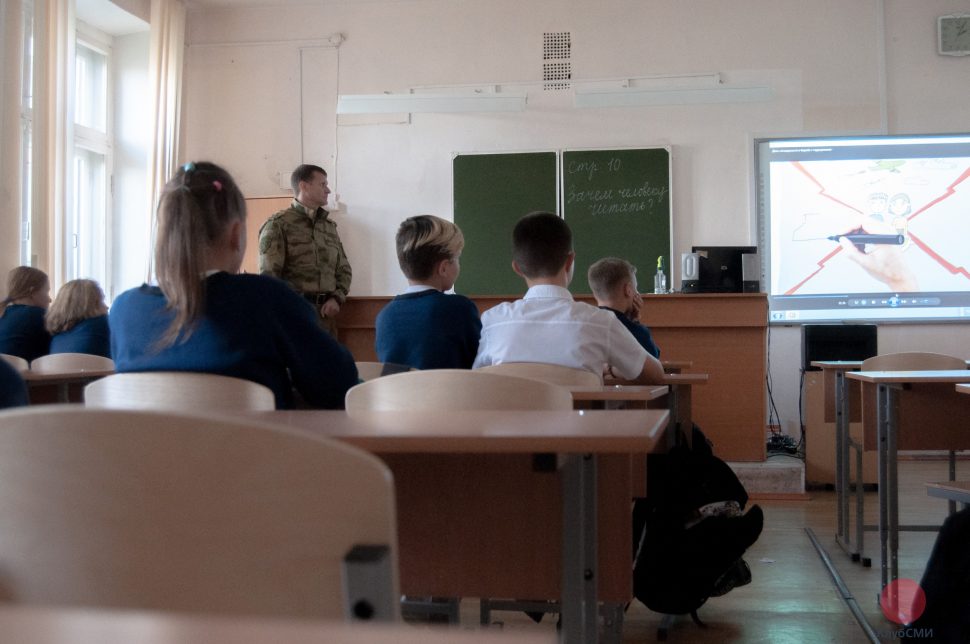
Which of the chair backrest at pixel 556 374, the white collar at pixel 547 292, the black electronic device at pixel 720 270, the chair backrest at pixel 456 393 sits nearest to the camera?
the chair backrest at pixel 456 393

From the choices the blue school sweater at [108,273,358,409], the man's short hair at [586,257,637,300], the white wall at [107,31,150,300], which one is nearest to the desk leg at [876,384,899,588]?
the man's short hair at [586,257,637,300]

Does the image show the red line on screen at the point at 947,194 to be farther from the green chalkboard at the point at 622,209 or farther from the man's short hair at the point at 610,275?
the man's short hair at the point at 610,275

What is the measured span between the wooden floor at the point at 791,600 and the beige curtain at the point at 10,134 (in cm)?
360

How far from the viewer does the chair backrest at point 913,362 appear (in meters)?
3.81

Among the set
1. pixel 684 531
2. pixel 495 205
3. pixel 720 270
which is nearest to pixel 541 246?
pixel 684 531

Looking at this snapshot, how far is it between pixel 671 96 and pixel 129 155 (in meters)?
3.96

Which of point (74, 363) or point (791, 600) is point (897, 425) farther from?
point (74, 363)

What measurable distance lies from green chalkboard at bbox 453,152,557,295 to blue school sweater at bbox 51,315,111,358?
3.13 meters

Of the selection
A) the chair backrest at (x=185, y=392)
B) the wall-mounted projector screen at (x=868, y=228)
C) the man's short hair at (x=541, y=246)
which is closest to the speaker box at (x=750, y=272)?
the wall-mounted projector screen at (x=868, y=228)

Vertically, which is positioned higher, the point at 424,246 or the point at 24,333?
the point at 424,246

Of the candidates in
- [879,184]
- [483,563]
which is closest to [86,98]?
[879,184]

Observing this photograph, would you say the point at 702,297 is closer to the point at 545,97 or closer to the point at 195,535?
the point at 545,97

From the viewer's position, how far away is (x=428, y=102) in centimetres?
689

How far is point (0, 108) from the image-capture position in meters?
5.35
